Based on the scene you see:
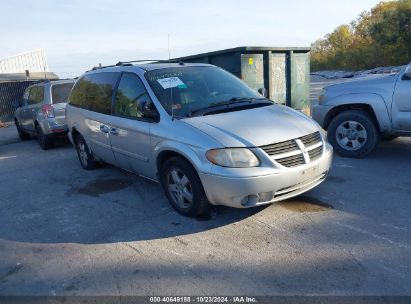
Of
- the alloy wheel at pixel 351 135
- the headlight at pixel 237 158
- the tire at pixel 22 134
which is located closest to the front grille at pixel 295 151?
the headlight at pixel 237 158

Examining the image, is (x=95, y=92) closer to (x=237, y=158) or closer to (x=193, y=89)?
(x=193, y=89)

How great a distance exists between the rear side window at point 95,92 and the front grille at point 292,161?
2.64m

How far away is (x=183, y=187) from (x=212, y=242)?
729mm

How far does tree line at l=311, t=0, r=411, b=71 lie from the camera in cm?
4206

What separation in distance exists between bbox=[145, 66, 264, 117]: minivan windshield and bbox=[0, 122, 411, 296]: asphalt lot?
1238 mm

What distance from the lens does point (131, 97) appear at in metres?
4.65

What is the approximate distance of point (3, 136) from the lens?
40.3 ft

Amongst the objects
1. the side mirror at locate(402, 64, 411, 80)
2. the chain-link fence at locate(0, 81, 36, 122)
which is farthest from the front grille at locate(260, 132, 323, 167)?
the chain-link fence at locate(0, 81, 36, 122)

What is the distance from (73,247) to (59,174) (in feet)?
10.1

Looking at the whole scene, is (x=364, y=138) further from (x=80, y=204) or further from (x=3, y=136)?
(x=3, y=136)

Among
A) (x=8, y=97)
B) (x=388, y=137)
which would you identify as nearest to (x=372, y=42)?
(x=8, y=97)

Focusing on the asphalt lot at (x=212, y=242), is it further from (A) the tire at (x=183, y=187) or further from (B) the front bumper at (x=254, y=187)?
(B) the front bumper at (x=254, y=187)

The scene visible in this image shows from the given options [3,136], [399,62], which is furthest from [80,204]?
[399,62]

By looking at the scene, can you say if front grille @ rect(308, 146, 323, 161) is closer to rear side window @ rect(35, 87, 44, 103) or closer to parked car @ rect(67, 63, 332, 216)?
parked car @ rect(67, 63, 332, 216)
